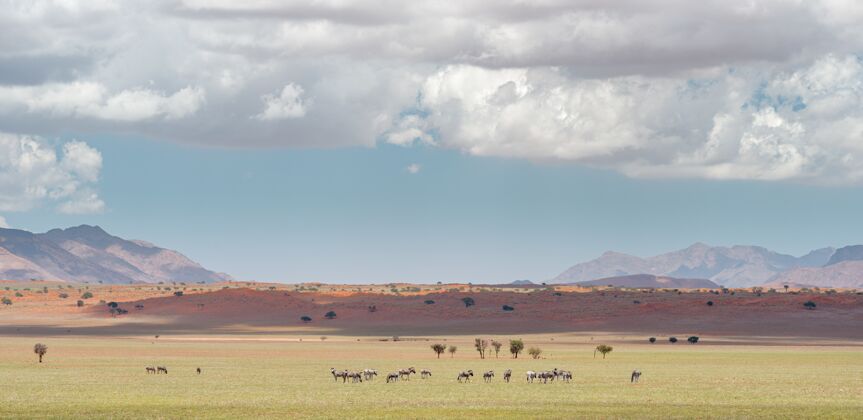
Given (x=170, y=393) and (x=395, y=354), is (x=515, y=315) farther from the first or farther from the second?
(x=170, y=393)

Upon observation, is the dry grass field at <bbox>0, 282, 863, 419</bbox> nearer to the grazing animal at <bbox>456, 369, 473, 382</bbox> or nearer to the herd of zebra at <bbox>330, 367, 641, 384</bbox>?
the herd of zebra at <bbox>330, 367, 641, 384</bbox>

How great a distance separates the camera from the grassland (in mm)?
47375

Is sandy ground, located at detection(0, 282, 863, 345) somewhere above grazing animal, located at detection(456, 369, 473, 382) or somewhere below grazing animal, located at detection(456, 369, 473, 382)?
above

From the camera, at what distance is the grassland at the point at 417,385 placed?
155ft

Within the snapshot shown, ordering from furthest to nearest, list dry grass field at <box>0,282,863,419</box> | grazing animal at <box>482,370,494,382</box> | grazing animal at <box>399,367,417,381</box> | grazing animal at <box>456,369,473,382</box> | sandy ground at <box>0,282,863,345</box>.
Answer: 1. sandy ground at <box>0,282,863,345</box>
2. grazing animal at <box>399,367,417,381</box>
3. grazing animal at <box>456,369,473,382</box>
4. grazing animal at <box>482,370,494,382</box>
5. dry grass field at <box>0,282,863,419</box>

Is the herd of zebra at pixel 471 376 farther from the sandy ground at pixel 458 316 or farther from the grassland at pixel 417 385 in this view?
the sandy ground at pixel 458 316

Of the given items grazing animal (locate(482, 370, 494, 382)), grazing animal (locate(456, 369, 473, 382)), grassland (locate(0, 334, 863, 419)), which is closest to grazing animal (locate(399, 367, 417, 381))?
grassland (locate(0, 334, 863, 419))

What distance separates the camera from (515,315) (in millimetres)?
163250

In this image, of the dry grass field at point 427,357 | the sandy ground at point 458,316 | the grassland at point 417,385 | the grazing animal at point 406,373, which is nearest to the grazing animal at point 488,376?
the grassland at point 417,385

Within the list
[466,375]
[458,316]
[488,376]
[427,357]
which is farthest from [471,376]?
[458,316]

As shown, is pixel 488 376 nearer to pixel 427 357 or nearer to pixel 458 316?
pixel 427 357

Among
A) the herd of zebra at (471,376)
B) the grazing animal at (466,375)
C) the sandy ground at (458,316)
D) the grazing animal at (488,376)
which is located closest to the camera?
the herd of zebra at (471,376)

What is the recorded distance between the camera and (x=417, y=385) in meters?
62.8

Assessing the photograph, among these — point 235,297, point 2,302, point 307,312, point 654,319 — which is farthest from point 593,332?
point 2,302
